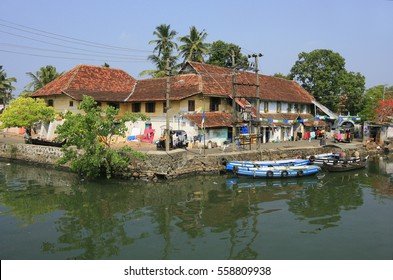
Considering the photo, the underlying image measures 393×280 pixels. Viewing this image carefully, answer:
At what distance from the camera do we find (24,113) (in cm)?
2838

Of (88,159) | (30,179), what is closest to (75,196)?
(88,159)

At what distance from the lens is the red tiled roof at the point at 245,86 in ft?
103

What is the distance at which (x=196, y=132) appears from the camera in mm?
28141

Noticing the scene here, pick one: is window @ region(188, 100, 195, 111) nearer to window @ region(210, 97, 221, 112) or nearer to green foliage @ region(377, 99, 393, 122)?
window @ region(210, 97, 221, 112)

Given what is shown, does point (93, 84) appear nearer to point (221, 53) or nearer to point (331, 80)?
point (221, 53)

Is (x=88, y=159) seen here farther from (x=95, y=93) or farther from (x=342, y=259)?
(x=342, y=259)

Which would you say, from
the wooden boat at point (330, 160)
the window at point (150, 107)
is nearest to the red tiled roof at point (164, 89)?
the window at point (150, 107)

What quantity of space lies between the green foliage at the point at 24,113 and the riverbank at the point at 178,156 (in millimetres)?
2051

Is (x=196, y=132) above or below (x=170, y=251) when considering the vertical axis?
above

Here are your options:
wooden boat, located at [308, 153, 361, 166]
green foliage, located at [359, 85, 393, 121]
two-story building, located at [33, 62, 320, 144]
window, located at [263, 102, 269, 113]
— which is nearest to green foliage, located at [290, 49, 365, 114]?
green foliage, located at [359, 85, 393, 121]

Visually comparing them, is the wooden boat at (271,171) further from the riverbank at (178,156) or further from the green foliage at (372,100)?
the green foliage at (372,100)

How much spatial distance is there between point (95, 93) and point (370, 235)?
2634 cm

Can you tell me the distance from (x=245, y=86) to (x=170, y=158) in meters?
15.4

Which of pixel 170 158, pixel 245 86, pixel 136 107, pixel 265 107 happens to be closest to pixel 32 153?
pixel 136 107
